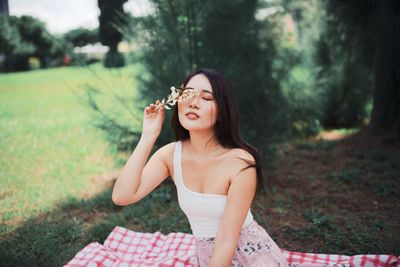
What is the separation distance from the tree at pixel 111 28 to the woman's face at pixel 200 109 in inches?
115

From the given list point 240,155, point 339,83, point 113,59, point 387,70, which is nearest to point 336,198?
point 387,70

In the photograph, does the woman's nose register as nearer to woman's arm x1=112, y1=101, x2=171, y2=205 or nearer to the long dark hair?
the long dark hair

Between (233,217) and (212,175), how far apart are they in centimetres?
27

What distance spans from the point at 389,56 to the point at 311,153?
221cm

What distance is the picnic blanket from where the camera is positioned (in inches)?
99.0

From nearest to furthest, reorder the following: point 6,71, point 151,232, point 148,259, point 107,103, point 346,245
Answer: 1. point 148,259
2. point 346,245
3. point 151,232
4. point 107,103
5. point 6,71

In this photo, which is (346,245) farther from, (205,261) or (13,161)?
(13,161)

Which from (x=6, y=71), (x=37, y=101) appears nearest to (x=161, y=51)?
(x=37, y=101)

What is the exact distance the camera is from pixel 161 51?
445 centimetres

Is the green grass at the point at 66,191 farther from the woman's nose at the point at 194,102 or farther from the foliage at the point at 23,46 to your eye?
the foliage at the point at 23,46

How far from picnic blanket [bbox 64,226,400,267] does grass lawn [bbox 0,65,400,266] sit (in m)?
0.29

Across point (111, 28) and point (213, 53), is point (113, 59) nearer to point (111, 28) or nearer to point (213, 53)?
point (111, 28)

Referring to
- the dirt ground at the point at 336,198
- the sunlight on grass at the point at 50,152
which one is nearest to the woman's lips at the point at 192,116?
the dirt ground at the point at 336,198

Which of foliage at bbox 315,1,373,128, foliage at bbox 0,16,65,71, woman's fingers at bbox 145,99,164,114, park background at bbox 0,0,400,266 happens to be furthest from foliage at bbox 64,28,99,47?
foliage at bbox 0,16,65,71
